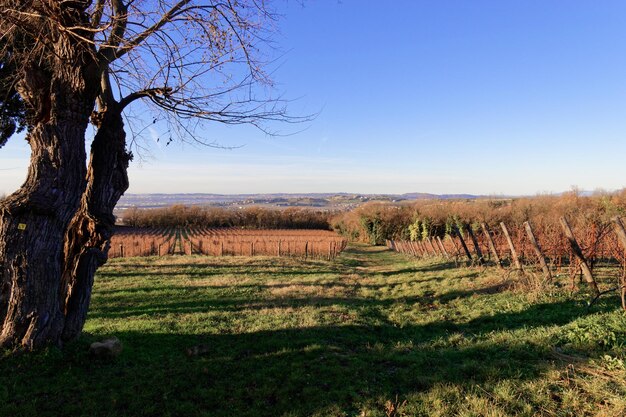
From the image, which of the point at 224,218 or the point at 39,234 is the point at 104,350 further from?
the point at 224,218

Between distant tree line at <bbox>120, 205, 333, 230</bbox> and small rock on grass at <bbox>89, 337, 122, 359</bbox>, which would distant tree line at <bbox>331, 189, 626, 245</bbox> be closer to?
distant tree line at <bbox>120, 205, 333, 230</bbox>

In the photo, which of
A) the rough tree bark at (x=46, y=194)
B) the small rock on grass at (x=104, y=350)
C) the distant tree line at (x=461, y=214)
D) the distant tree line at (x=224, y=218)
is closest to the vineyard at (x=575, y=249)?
the distant tree line at (x=461, y=214)

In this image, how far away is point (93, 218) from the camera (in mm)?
6102

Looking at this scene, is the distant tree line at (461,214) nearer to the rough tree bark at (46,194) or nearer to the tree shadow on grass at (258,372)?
the tree shadow on grass at (258,372)

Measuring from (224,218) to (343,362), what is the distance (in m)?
58.5

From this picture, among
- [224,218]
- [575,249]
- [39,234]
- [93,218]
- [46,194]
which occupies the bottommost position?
[224,218]

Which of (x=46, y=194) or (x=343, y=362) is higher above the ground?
(x=46, y=194)

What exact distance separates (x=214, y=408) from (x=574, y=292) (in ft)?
25.7

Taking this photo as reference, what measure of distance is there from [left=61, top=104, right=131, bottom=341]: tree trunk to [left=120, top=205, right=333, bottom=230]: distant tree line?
54365 mm

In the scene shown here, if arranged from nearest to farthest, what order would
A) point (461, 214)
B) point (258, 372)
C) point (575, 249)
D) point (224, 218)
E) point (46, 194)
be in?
point (258, 372)
point (46, 194)
point (575, 249)
point (461, 214)
point (224, 218)

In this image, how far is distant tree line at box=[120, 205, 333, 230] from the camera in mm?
60500

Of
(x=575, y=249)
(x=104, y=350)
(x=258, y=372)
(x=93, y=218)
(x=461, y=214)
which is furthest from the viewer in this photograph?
(x=461, y=214)

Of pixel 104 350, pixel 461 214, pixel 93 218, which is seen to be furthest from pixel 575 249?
pixel 461 214

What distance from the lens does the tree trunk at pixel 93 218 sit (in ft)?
19.7
